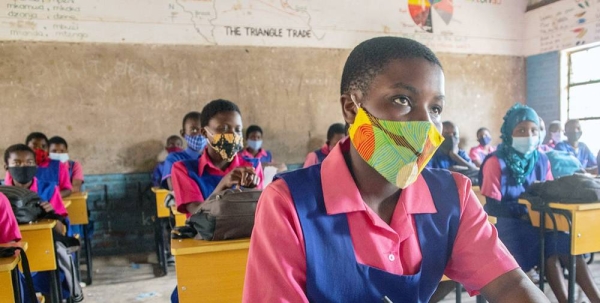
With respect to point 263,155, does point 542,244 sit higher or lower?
lower

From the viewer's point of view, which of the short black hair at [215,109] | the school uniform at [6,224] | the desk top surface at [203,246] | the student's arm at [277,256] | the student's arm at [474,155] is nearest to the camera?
the student's arm at [277,256]

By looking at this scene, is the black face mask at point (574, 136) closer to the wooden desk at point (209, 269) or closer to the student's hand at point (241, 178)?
the student's hand at point (241, 178)

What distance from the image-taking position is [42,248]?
2535 millimetres

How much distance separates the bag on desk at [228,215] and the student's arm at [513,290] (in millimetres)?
1030

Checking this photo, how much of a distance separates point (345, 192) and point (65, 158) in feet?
14.7

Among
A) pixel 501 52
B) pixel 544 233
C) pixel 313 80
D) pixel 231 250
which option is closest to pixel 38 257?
pixel 231 250

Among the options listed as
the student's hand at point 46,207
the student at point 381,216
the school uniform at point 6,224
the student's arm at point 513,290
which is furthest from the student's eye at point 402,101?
the student's hand at point 46,207

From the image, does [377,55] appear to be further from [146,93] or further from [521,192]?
[146,93]

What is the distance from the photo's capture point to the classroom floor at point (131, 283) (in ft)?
10.9

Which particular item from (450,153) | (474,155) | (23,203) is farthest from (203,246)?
(474,155)

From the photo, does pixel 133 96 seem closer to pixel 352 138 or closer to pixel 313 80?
pixel 313 80

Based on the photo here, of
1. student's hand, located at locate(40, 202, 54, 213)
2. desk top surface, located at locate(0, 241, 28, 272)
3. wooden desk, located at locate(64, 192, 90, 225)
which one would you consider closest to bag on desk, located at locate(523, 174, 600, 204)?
desk top surface, located at locate(0, 241, 28, 272)

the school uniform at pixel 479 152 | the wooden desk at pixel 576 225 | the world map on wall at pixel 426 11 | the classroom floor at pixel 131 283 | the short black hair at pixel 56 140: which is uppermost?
the world map on wall at pixel 426 11

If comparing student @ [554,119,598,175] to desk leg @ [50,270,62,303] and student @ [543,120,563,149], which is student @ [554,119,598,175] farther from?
desk leg @ [50,270,62,303]
